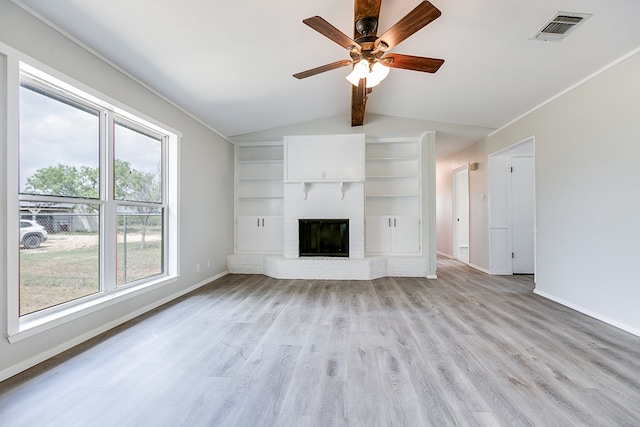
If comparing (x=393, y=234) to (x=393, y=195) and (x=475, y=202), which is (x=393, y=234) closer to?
(x=393, y=195)

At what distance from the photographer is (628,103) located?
103 inches

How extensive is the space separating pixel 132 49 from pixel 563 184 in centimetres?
490

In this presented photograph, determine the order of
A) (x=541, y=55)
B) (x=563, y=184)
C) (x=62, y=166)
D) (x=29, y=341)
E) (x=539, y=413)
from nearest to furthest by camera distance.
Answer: (x=539, y=413) → (x=29, y=341) → (x=62, y=166) → (x=541, y=55) → (x=563, y=184)

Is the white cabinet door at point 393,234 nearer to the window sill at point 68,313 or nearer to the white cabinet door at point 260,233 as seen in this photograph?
A: the white cabinet door at point 260,233

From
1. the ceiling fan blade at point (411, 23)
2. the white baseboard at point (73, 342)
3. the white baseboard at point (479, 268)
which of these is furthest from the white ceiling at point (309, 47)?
the white baseboard at point (479, 268)

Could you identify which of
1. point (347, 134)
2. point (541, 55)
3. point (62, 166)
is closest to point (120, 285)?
point (62, 166)

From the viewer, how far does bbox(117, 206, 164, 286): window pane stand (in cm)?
295

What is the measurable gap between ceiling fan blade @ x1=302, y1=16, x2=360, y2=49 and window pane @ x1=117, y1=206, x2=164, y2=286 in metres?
2.61

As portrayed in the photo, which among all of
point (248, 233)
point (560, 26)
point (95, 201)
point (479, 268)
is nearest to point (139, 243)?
point (95, 201)

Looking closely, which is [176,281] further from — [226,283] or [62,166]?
[62,166]

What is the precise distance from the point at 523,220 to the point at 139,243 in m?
6.15

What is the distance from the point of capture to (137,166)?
126 inches

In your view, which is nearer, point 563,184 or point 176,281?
point 563,184

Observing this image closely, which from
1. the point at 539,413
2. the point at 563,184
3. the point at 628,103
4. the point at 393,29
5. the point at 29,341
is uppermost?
the point at 393,29
